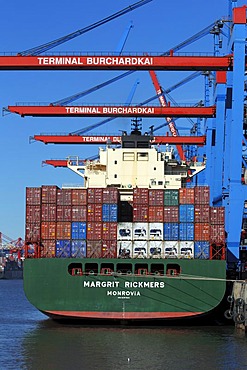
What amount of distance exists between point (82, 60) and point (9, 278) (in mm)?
155156

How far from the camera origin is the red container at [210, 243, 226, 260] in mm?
39219

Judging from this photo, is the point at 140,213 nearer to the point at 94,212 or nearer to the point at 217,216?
the point at 94,212

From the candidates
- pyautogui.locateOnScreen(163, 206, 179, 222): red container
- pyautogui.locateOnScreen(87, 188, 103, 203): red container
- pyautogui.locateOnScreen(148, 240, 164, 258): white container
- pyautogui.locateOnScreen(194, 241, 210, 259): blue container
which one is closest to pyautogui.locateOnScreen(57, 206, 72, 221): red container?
pyautogui.locateOnScreen(87, 188, 103, 203): red container

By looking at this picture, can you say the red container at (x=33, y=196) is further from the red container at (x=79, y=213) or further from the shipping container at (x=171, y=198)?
the shipping container at (x=171, y=198)

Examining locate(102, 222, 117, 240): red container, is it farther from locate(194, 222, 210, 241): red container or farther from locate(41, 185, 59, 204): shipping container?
locate(194, 222, 210, 241): red container

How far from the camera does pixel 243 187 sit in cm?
4147

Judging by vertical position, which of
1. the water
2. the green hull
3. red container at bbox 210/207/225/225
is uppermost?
red container at bbox 210/207/225/225

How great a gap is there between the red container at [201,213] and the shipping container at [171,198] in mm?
1161

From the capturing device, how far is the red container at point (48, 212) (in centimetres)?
4012

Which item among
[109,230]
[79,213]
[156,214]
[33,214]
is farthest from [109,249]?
[33,214]

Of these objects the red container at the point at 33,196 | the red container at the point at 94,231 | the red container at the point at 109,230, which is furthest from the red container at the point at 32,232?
the red container at the point at 109,230

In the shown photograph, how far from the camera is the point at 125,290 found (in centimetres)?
3784

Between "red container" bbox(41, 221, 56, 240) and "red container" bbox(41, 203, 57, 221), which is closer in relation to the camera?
"red container" bbox(41, 221, 56, 240)

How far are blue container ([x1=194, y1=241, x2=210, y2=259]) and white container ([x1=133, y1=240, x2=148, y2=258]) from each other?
2687 mm
